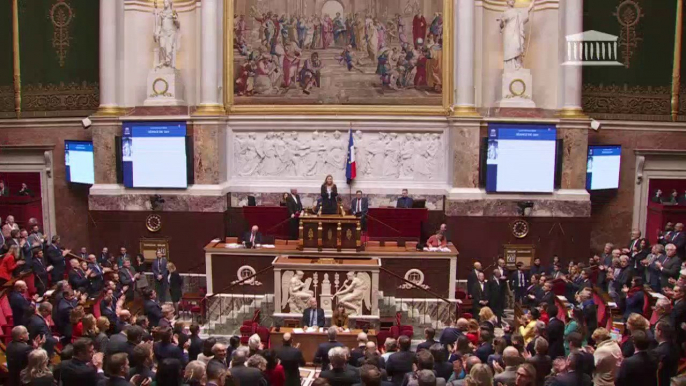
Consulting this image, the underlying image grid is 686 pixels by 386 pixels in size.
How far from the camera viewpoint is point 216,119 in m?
21.5

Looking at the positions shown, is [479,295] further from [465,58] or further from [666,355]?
[666,355]

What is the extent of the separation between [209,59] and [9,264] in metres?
8.61

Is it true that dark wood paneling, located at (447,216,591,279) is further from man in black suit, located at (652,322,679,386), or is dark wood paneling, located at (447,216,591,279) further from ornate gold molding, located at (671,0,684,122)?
man in black suit, located at (652,322,679,386)

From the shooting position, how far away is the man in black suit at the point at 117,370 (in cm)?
812

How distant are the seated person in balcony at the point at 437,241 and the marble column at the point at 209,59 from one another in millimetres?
7142

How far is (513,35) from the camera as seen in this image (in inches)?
842

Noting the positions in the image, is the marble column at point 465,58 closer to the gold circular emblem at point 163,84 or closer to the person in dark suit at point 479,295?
the person in dark suit at point 479,295

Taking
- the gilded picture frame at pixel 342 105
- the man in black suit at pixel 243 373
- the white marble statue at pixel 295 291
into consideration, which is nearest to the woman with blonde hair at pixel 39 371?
the man in black suit at pixel 243 373

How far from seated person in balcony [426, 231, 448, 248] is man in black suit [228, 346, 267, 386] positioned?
10.8 meters

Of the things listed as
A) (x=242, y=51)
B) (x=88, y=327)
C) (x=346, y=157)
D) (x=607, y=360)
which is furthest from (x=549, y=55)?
(x=88, y=327)

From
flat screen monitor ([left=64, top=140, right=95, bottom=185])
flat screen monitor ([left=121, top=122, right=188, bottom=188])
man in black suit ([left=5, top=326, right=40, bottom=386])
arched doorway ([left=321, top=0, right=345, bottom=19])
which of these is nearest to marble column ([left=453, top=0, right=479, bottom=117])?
arched doorway ([left=321, top=0, right=345, bottom=19])

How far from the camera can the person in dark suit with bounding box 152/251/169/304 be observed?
19.2m

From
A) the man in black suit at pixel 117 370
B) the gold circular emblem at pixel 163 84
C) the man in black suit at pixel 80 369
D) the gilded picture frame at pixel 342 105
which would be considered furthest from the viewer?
the gold circular emblem at pixel 163 84

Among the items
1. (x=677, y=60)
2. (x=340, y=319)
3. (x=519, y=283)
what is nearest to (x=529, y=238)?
(x=519, y=283)
